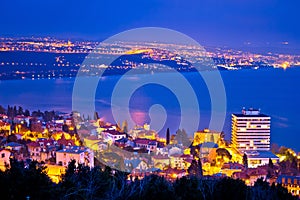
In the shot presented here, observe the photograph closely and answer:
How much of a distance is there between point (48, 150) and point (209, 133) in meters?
3.97

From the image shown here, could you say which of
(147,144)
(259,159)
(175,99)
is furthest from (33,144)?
(175,99)

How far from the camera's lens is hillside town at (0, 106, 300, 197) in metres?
6.73

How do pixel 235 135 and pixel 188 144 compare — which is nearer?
pixel 188 144

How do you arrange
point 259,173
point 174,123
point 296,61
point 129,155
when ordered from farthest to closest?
1. point 296,61
2. point 174,123
3. point 129,155
4. point 259,173

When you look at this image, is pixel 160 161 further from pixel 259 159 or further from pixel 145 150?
pixel 259 159

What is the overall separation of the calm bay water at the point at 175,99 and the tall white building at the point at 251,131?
0.36 meters

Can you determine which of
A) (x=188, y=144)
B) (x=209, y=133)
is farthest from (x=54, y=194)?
(x=209, y=133)

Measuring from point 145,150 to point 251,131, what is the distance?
470 cm

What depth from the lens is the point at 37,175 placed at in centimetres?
239

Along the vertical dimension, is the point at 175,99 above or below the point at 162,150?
above

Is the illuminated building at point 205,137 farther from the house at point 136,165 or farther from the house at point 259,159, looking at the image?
the house at point 136,165

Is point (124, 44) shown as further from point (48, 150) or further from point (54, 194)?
point (54, 194)

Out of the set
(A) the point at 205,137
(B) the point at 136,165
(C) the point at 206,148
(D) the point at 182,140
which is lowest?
(B) the point at 136,165

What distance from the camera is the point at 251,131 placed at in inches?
489
